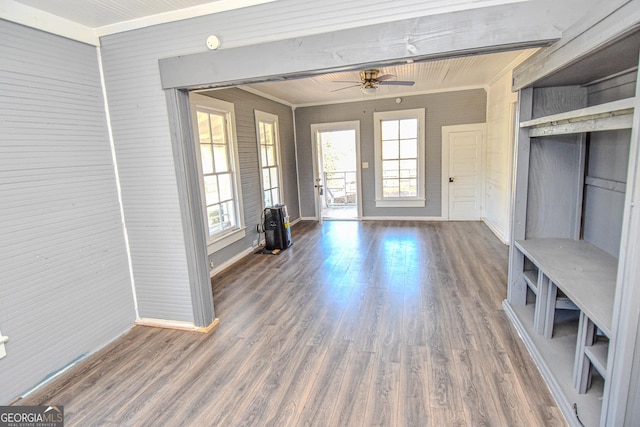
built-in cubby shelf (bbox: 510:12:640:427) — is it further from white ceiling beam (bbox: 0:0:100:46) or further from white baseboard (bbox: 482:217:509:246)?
white ceiling beam (bbox: 0:0:100:46)

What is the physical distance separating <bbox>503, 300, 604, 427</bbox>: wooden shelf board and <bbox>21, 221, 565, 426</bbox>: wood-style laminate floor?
63 millimetres

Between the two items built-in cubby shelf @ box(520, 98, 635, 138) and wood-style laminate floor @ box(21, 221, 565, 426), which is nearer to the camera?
built-in cubby shelf @ box(520, 98, 635, 138)

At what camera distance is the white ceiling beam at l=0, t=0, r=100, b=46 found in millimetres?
2053

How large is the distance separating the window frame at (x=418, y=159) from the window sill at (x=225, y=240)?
11.0ft

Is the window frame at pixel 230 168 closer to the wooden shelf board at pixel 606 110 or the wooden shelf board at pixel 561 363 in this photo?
the wooden shelf board at pixel 561 363

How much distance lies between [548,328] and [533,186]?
112 cm

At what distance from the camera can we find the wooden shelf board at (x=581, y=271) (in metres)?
1.62

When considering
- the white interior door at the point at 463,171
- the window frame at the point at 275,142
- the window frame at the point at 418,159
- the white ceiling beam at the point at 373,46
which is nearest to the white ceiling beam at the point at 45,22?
the white ceiling beam at the point at 373,46

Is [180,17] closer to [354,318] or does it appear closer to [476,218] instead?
[354,318]

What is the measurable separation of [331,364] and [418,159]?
17.5 feet

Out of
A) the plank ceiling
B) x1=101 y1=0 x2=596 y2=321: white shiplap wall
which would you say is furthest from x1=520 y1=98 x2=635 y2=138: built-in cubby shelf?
x1=101 y1=0 x2=596 y2=321: white shiplap wall

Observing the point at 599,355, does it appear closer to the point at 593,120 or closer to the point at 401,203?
the point at 593,120

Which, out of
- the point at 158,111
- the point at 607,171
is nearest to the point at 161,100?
the point at 158,111

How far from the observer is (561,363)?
2104 mm
